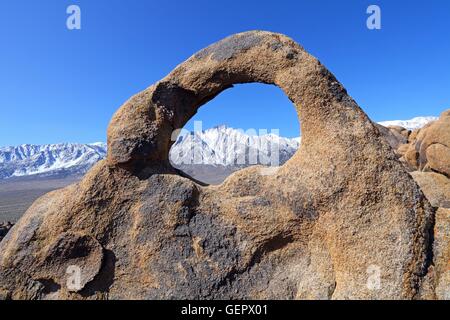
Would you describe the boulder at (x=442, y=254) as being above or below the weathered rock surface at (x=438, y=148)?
below

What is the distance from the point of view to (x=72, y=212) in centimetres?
425

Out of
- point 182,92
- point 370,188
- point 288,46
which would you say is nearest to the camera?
point 370,188

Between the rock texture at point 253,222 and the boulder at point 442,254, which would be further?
the rock texture at point 253,222

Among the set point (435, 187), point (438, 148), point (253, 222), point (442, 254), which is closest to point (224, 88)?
point (253, 222)

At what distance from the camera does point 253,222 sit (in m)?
4.08

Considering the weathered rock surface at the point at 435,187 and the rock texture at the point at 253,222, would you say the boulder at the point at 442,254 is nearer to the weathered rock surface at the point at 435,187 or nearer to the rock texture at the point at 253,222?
the rock texture at the point at 253,222

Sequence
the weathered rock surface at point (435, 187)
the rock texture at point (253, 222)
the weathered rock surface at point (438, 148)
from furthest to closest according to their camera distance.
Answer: the weathered rock surface at point (438, 148) < the weathered rock surface at point (435, 187) < the rock texture at point (253, 222)

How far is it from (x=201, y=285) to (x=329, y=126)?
2404mm

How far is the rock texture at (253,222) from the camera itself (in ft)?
12.3

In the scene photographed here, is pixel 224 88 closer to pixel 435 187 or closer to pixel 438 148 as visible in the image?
pixel 435 187

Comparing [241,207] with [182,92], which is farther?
[182,92]

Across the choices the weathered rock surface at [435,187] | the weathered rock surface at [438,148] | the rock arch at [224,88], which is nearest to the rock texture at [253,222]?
the rock arch at [224,88]

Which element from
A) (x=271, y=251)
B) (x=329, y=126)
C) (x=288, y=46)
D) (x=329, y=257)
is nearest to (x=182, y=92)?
(x=288, y=46)
